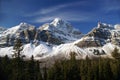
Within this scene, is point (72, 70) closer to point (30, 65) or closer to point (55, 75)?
point (55, 75)

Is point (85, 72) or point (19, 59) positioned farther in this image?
point (85, 72)

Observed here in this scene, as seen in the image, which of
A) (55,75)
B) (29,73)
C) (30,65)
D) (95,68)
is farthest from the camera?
(95,68)

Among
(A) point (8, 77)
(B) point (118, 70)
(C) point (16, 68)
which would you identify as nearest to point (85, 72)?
(B) point (118, 70)

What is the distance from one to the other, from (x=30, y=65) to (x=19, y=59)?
3272cm

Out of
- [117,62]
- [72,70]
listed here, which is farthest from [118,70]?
[72,70]

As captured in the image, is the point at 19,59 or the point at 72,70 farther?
the point at 72,70

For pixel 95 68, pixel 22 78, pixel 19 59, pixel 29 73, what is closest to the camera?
pixel 19 59

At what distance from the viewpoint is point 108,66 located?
127 m

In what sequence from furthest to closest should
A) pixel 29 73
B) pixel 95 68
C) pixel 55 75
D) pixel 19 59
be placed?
1. pixel 95 68
2. pixel 55 75
3. pixel 29 73
4. pixel 19 59

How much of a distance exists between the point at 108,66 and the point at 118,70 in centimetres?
924

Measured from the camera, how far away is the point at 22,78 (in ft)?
266

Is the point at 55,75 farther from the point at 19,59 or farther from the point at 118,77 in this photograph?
the point at 19,59

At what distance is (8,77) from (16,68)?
2577 centimetres

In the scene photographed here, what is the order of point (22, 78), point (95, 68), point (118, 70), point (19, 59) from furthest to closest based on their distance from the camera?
point (118, 70)
point (95, 68)
point (22, 78)
point (19, 59)
